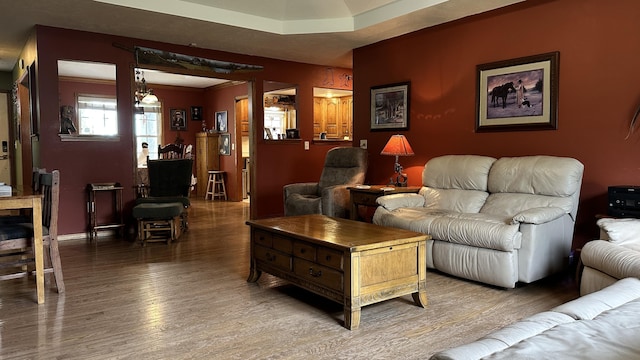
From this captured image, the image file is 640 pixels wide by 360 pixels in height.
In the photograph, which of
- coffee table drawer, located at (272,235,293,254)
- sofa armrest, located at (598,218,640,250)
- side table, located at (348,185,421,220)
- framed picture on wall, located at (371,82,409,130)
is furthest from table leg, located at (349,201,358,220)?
sofa armrest, located at (598,218,640,250)

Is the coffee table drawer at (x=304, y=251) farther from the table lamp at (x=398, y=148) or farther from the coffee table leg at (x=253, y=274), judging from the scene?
the table lamp at (x=398, y=148)

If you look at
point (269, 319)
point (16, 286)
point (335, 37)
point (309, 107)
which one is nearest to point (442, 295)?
point (269, 319)

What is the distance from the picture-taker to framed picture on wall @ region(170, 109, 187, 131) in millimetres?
10180

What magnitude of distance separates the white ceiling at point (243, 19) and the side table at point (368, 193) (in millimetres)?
1827

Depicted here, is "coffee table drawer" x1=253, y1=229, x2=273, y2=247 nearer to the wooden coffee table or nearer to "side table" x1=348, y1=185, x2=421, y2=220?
the wooden coffee table

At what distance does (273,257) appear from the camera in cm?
335

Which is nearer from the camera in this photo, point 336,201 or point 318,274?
point 318,274

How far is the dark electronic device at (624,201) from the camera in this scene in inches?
132

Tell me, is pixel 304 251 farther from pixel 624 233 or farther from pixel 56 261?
pixel 624 233

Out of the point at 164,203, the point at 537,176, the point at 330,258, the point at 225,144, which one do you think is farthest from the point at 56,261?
the point at 225,144

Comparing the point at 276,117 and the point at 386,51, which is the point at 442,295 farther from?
the point at 276,117

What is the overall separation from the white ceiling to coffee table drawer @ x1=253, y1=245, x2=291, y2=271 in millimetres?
2843

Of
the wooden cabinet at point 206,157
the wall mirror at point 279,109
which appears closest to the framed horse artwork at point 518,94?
the wall mirror at point 279,109

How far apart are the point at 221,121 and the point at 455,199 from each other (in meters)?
6.65
